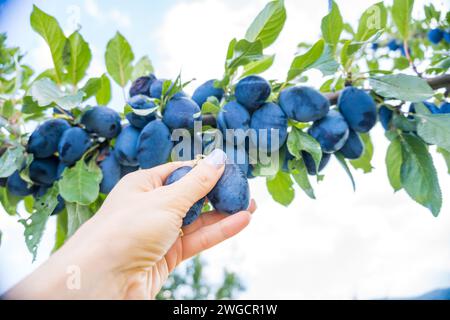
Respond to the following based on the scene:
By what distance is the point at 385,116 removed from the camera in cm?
73

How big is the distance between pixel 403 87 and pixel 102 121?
1.68 feet

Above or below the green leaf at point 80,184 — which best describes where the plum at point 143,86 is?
above

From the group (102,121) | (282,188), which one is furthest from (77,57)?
(282,188)

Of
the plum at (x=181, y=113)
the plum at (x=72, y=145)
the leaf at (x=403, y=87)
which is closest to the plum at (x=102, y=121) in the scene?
the plum at (x=72, y=145)

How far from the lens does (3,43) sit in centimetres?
105

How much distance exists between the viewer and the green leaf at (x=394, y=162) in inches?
28.9

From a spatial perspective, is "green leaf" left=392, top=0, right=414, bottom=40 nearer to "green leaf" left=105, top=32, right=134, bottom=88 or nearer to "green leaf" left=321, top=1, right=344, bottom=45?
"green leaf" left=321, top=1, right=344, bottom=45

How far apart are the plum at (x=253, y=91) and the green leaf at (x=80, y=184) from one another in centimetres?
28

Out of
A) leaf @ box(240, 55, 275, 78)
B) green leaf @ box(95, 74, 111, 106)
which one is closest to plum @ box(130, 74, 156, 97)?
green leaf @ box(95, 74, 111, 106)

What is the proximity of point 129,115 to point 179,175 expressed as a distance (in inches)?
6.3

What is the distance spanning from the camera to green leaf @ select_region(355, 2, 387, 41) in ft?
2.21

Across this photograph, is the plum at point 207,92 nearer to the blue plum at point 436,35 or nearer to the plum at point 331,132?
the plum at point 331,132

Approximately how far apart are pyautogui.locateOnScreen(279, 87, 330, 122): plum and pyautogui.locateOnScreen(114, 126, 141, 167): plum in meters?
0.26

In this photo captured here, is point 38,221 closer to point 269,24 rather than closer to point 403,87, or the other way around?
point 269,24
